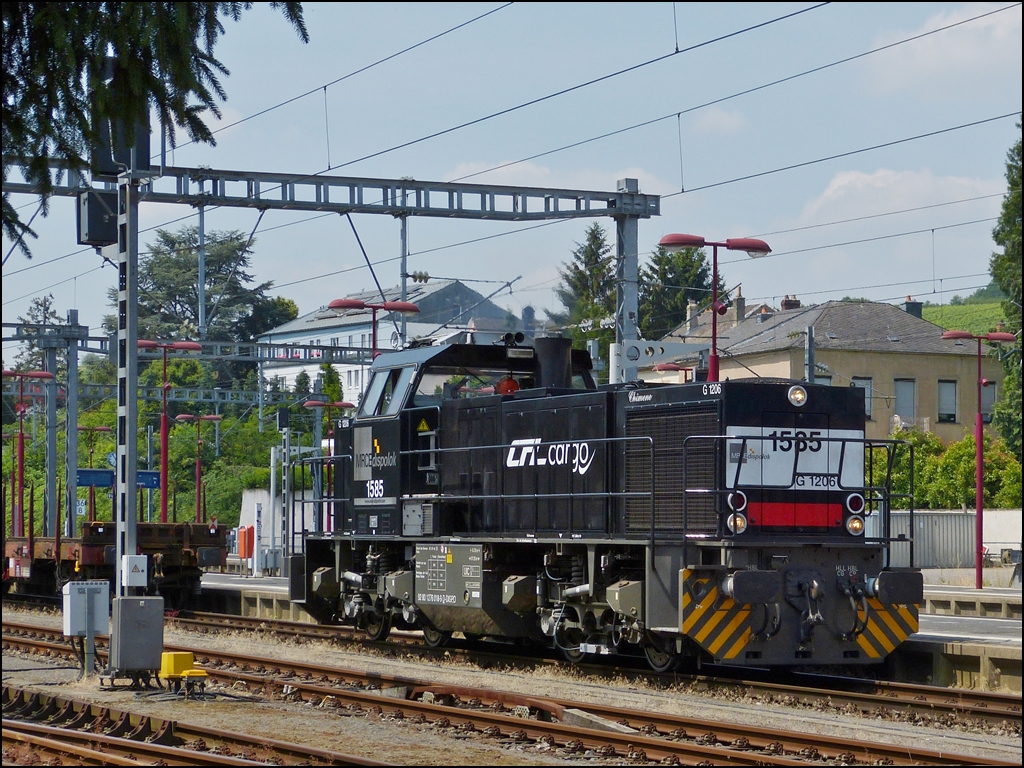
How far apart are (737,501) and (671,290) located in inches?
2653

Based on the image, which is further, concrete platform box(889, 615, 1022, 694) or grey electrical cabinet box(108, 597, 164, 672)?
concrete platform box(889, 615, 1022, 694)

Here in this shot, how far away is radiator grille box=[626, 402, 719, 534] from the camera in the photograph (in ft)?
41.8

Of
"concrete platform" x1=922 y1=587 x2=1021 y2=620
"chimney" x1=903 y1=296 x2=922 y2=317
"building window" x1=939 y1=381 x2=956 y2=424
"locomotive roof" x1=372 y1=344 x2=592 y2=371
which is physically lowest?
"concrete platform" x1=922 y1=587 x2=1021 y2=620

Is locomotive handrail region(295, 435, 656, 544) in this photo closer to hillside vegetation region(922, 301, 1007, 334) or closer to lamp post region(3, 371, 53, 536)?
lamp post region(3, 371, 53, 536)

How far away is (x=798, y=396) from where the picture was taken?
1281cm

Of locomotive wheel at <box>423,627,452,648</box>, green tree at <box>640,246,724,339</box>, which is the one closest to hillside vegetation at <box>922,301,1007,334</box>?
green tree at <box>640,246,724,339</box>

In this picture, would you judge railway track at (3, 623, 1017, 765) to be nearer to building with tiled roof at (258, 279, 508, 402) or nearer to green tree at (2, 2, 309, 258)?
green tree at (2, 2, 309, 258)

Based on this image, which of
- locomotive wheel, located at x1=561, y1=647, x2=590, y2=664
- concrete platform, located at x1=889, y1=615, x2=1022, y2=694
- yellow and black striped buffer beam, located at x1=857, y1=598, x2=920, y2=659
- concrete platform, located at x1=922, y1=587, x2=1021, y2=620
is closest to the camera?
yellow and black striped buffer beam, located at x1=857, y1=598, x2=920, y2=659

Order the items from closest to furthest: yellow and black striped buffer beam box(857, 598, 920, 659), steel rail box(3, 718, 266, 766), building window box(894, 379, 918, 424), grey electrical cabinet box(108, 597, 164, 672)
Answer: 1. steel rail box(3, 718, 266, 766)
2. yellow and black striped buffer beam box(857, 598, 920, 659)
3. grey electrical cabinet box(108, 597, 164, 672)
4. building window box(894, 379, 918, 424)

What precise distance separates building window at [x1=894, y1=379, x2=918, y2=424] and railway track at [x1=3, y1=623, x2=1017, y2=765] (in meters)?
43.9

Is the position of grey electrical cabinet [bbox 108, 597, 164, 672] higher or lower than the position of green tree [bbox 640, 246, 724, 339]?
lower

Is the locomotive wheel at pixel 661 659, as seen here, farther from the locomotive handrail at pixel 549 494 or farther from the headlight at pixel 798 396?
the headlight at pixel 798 396

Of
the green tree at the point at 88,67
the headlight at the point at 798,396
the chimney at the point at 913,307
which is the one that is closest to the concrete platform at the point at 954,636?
the headlight at the point at 798,396

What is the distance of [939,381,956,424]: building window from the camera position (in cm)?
5450
